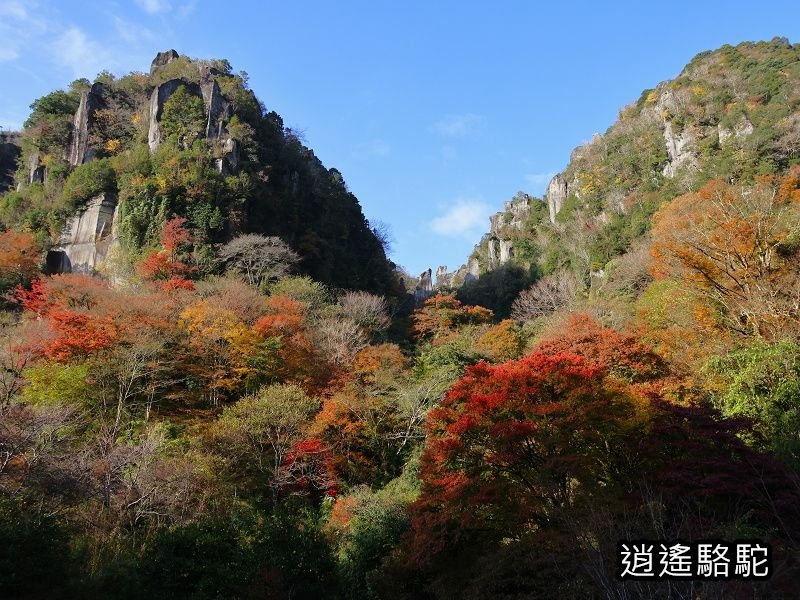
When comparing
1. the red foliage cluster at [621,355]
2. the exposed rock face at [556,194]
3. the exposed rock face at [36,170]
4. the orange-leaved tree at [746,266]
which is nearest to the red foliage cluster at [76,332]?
the red foliage cluster at [621,355]

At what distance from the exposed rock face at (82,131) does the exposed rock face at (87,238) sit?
488cm

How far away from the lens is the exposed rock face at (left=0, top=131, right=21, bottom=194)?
1553 inches

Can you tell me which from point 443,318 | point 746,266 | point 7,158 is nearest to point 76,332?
point 443,318

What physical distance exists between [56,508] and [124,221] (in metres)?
24.6

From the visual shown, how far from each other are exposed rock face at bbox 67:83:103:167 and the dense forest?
17cm

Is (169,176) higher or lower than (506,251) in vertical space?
lower

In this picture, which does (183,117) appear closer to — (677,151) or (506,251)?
(506,251)

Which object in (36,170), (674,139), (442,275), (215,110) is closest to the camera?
(215,110)

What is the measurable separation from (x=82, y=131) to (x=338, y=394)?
31037 millimetres

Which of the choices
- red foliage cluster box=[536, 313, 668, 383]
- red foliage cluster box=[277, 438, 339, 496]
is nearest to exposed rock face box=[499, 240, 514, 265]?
red foliage cluster box=[536, 313, 668, 383]

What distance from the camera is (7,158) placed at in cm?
4044

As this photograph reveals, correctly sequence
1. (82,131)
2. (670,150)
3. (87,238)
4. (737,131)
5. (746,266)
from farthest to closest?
1. (670,150)
2. (737,131)
3. (82,131)
4. (87,238)
5. (746,266)

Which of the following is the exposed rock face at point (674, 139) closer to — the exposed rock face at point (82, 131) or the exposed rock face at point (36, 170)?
the exposed rock face at point (82, 131)

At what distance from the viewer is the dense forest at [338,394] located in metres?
7.87
